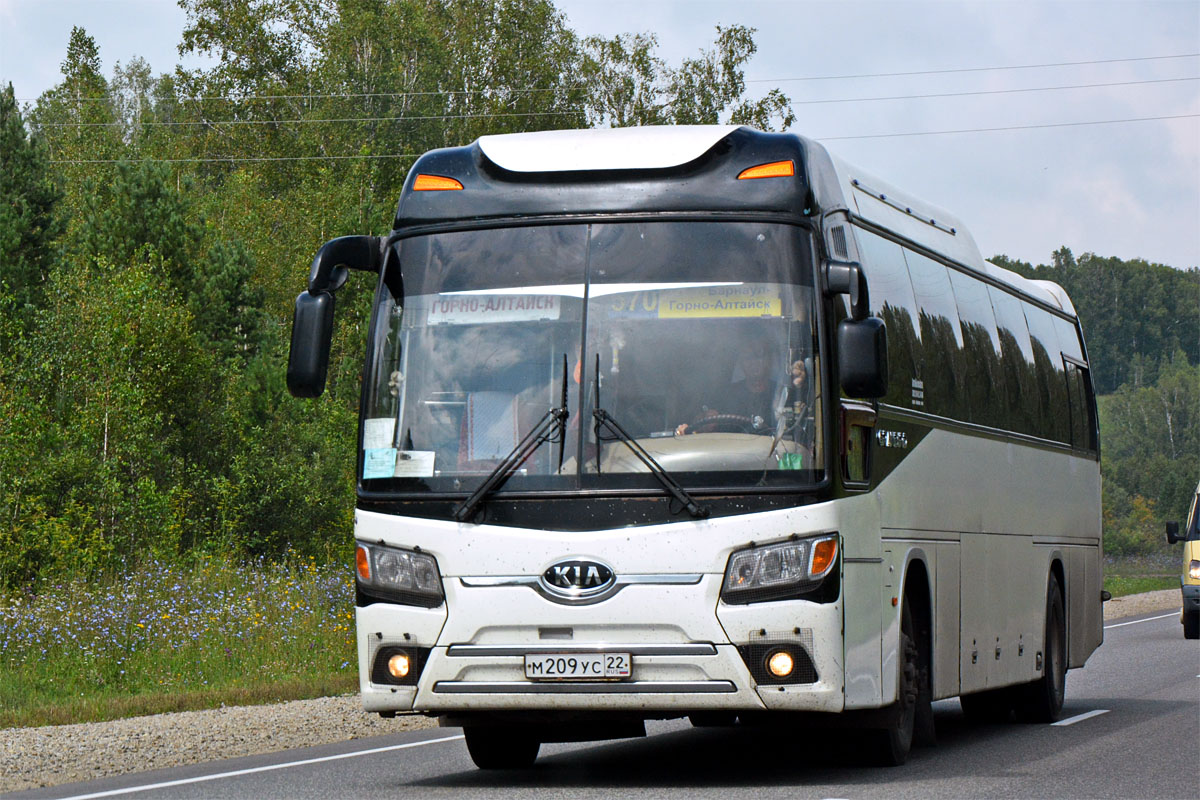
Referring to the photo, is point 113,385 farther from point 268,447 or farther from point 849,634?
point 849,634

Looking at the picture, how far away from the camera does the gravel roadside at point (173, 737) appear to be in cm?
1170

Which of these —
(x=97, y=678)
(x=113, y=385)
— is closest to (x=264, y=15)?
(x=113, y=385)

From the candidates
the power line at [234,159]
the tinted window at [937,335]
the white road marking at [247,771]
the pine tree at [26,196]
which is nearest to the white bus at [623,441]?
the tinted window at [937,335]

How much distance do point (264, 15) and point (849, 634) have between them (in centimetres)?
5689

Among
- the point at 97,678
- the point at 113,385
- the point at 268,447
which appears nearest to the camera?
the point at 97,678

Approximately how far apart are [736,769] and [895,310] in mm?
2948

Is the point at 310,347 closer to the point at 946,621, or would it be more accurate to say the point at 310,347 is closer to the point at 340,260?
the point at 340,260

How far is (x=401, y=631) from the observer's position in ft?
30.9

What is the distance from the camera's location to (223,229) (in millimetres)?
56312

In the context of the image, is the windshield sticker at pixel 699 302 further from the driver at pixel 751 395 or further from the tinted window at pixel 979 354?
the tinted window at pixel 979 354

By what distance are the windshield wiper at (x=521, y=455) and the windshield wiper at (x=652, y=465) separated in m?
0.18

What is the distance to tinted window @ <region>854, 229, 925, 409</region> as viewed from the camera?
10789 millimetres

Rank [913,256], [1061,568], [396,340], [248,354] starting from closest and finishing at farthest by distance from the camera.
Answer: [396,340] < [913,256] < [1061,568] < [248,354]

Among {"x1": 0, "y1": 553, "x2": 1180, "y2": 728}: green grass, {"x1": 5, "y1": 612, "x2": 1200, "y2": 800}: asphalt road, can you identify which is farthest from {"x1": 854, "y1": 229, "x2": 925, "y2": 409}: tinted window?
{"x1": 0, "y1": 553, "x2": 1180, "y2": 728}: green grass
